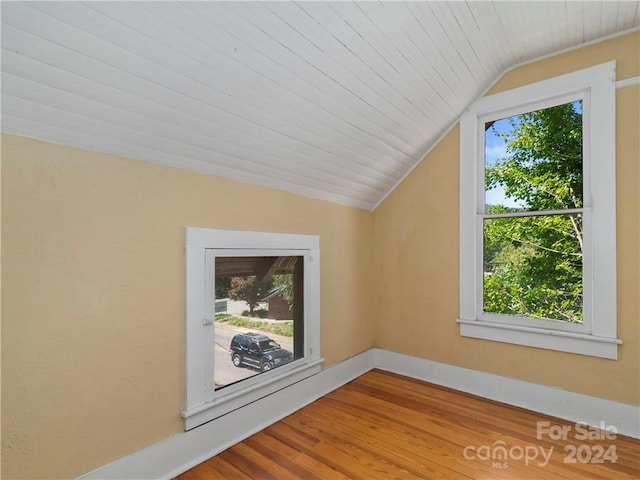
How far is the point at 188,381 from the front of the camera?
1.72 meters

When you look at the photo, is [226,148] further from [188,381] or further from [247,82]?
[188,381]

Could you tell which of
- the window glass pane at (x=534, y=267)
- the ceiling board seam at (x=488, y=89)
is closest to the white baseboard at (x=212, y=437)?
the window glass pane at (x=534, y=267)

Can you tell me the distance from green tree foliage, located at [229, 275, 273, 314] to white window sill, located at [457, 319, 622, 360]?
5.29 ft

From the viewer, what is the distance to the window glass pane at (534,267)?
2.24 m

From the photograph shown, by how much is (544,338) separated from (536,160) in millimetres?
1285

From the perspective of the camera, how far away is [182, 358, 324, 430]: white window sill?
173 cm

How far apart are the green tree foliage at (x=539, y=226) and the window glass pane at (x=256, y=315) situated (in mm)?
1544

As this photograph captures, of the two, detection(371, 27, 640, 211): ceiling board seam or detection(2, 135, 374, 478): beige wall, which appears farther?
detection(371, 27, 640, 211): ceiling board seam

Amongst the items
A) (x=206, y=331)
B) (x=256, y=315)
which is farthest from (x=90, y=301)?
(x=256, y=315)

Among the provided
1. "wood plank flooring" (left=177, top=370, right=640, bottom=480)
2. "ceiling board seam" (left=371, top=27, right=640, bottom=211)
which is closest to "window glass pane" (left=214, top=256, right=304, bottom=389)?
"wood plank flooring" (left=177, top=370, right=640, bottom=480)

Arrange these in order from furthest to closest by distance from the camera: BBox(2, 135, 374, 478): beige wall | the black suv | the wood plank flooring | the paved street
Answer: the black suv < the paved street < the wood plank flooring < BBox(2, 135, 374, 478): beige wall

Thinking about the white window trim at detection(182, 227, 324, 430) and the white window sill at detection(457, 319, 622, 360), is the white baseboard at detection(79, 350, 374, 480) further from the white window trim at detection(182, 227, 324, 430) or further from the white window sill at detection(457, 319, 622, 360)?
the white window sill at detection(457, 319, 622, 360)

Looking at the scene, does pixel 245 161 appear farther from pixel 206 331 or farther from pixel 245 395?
pixel 245 395

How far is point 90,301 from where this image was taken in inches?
55.1
